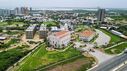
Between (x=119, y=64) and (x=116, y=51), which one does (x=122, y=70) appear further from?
(x=116, y=51)

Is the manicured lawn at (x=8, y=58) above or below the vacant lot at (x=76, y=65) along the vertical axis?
above

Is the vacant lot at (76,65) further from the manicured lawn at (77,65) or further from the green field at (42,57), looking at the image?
the green field at (42,57)

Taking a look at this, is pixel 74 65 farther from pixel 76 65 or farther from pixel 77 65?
pixel 77 65

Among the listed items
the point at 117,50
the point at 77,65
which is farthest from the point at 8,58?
the point at 117,50

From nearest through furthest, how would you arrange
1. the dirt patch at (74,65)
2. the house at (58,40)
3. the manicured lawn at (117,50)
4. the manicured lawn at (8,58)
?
1. the dirt patch at (74,65)
2. the manicured lawn at (8,58)
3. the manicured lawn at (117,50)
4. the house at (58,40)

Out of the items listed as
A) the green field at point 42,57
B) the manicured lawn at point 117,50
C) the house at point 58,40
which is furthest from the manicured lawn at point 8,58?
the manicured lawn at point 117,50

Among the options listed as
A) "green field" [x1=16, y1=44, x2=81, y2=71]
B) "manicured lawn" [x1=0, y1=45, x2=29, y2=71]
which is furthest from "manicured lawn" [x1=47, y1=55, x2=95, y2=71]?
"manicured lawn" [x1=0, y1=45, x2=29, y2=71]
